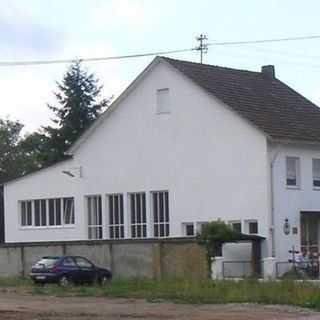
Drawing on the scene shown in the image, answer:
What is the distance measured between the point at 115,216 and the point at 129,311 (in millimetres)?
25337

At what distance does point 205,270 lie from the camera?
4394cm

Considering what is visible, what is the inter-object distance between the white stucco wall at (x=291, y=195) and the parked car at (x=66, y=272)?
839 cm

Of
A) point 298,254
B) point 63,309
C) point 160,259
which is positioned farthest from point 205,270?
point 63,309

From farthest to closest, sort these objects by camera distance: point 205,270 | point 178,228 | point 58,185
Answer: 1. point 58,185
2. point 178,228
3. point 205,270

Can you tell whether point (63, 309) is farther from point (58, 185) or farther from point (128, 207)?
point (58, 185)

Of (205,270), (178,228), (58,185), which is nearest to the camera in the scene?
(205,270)

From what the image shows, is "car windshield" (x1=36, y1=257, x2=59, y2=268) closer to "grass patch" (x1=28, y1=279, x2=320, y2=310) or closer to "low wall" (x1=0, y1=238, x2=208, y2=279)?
"grass patch" (x1=28, y1=279, x2=320, y2=310)

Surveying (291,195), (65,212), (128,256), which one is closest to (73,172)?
(65,212)

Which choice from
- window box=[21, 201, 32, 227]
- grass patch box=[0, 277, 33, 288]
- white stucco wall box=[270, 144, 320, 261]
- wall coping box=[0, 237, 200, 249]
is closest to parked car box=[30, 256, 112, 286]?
grass patch box=[0, 277, 33, 288]

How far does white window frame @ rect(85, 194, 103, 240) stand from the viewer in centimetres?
5488

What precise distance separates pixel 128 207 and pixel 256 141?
8618mm

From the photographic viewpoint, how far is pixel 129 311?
1139 inches

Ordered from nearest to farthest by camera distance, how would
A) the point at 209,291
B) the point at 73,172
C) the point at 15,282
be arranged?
the point at 209,291 → the point at 15,282 → the point at 73,172

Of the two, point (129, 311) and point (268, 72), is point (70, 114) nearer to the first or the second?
point (268, 72)
